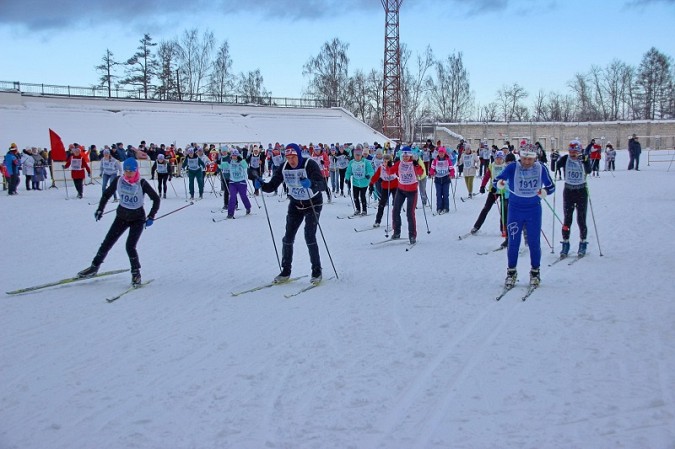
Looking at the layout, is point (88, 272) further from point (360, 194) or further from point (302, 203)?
point (360, 194)

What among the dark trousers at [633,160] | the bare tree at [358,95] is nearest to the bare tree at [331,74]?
the bare tree at [358,95]

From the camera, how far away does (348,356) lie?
16.7 ft

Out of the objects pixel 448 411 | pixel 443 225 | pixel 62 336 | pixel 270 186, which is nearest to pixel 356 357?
pixel 448 411

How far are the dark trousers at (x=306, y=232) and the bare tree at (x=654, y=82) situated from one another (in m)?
83.1

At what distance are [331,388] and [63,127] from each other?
3655 centimetres

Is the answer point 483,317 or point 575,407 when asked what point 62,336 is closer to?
point 483,317

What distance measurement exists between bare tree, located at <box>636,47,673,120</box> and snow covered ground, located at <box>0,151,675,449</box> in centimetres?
7969

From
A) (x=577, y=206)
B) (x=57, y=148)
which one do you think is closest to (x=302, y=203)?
(x=577, y=206)

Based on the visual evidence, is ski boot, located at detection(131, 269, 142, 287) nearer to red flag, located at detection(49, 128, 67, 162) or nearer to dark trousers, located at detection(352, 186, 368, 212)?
dark trousers, located at detection(352, 186, 368, 212)

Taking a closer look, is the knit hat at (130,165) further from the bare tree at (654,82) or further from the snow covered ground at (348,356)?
the bare tree at (654,82)

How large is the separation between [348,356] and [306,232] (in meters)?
3.15

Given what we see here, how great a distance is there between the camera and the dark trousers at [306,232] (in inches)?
314

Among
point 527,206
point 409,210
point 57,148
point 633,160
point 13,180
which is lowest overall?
point 409,210

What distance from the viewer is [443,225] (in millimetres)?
13570
